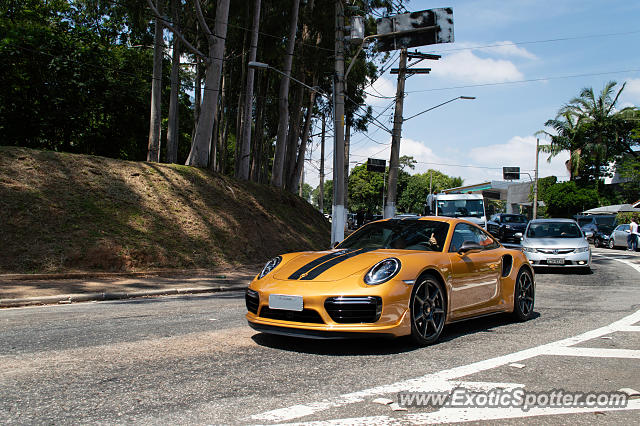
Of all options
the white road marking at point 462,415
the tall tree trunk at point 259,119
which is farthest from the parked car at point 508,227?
the white road marking at point 462,415

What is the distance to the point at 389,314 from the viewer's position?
502 cm

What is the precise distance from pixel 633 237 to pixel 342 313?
28.5 meters

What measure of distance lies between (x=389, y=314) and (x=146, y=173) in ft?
50.7

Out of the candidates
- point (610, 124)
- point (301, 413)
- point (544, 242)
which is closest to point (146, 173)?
point (544, 242)

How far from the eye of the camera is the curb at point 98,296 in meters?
9.53

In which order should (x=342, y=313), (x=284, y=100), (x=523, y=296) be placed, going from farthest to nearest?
(x=284, y=100) → (x=523, y=296) → (x=342, y=313)

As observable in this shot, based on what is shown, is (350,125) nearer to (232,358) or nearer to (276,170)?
(276,170)

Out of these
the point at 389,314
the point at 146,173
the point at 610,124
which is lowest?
the point at 389,314

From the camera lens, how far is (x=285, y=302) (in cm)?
515

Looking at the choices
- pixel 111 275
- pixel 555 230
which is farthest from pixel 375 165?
pixel 111 275

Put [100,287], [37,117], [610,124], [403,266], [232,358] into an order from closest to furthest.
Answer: [232,358] < [403,266] < [100,287] < [37,117] < [610,124]

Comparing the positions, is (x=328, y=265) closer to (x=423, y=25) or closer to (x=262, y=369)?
(x=262, y=369)

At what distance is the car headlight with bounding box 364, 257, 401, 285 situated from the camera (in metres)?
5.16

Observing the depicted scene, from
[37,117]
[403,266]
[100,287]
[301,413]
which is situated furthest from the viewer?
[37,117]
